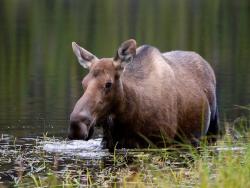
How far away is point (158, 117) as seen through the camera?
47.2 ft

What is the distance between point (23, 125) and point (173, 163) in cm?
588

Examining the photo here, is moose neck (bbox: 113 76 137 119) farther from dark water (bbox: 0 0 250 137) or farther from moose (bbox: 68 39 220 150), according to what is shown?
dark water (bbox: 0 0 250 137)

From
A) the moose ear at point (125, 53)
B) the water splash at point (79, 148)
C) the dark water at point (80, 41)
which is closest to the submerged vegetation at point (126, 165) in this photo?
the water splash at point (79, 148)

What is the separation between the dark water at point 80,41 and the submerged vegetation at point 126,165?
2.18m

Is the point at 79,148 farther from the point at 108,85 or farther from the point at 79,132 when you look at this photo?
the point at 79,132

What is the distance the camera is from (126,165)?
13703mm

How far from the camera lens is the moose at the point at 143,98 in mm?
13016

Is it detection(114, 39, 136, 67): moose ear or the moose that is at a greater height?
detection(114, 39, 136, 67): moose ear

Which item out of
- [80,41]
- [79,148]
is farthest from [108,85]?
[80,41]

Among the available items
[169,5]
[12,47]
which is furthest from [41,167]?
[169,5]

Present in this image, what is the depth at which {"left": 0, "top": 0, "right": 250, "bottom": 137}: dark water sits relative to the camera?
21.7 m

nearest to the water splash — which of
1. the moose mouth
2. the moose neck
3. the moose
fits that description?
the moose

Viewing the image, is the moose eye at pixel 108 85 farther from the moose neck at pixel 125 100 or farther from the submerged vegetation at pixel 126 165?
the submerged vegetation at pixel 126 165

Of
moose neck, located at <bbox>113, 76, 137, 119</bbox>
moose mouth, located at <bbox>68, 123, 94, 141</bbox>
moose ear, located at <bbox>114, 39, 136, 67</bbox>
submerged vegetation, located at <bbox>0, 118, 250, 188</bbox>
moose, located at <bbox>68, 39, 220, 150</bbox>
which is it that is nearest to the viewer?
submerged vegetation, located at <bbox>0, 118, 250, 188</bbox>
